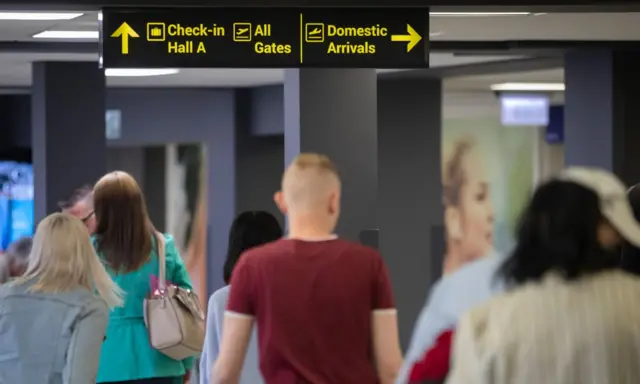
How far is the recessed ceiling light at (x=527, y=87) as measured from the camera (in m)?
16.4

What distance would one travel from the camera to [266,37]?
23.6 ft

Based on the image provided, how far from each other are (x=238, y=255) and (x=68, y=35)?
15.3 feet

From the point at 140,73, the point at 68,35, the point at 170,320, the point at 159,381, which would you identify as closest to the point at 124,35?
the point at 170,320

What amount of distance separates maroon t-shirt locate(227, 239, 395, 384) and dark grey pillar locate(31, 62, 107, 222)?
8015 millimetres

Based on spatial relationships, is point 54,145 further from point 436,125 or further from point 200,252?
point 200,252

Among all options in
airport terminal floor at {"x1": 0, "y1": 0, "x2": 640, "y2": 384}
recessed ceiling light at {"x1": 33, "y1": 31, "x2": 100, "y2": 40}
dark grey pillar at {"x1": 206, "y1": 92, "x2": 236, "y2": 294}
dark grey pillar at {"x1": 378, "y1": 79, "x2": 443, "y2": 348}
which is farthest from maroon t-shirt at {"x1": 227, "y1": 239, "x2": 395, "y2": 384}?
dark grey pillar at {"x1": 206, "y1": 92, "x2": 236, "y2": 294}

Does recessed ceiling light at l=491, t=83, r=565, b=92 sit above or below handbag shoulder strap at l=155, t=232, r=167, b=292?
above

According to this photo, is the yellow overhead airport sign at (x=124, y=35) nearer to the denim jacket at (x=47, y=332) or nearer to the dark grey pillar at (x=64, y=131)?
the denim jacket at (x=47, y=332)

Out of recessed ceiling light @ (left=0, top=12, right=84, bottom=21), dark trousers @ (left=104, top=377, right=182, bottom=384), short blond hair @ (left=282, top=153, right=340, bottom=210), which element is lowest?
dark trousers @ (left=104, top=377, right=182, bottom=384)

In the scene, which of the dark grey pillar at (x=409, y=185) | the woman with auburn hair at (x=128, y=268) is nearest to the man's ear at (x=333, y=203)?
the woman with auburn hair at (x=128, y=268)

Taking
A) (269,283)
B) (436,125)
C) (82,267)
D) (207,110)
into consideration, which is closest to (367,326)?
(269,283)

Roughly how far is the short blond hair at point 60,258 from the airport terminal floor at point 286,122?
0.11 metres

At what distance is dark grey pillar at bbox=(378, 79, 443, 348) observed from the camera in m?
14.5

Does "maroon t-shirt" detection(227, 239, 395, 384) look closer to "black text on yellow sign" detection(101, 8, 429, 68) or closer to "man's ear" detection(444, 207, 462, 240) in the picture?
"black text on yellow sign" detection(101, 8, 429, 68)
